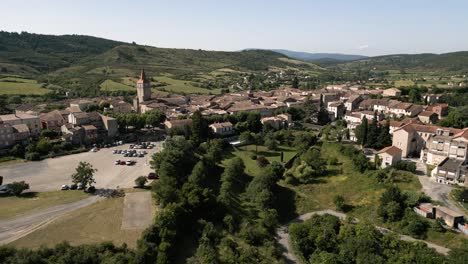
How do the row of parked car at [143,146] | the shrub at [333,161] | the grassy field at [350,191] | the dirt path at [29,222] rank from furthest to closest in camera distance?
the row of parked car at [143,146] → the shrub at [333,161] → the grassy field at [350,191] → the dirt path at [29,222]

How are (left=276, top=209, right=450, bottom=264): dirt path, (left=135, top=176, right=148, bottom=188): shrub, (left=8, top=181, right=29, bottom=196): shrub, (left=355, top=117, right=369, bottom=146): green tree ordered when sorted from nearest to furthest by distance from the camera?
(left=276, top=209, right=450, bottom=264): dirt path < (left=8, top=181, right=29, bottom=196): shrub < (left=135, top=176, right=148, bottom=188): shrub < (left=355, top=117, right=369, bottom=146): green tree

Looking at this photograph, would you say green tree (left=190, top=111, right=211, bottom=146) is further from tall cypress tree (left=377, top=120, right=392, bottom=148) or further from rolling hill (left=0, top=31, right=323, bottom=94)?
rolling hill (left=0, top=31, right=323, bottom=94)

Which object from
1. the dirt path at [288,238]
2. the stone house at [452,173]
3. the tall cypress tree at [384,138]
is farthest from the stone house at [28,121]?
the stone house at [452,173]

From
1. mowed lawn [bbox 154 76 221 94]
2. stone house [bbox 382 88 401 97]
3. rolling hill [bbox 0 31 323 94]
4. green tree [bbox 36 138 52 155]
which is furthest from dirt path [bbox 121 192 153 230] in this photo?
mowed lawn [bbox 154 76 221 94]

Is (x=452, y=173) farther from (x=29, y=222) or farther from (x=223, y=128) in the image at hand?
(x=29, y=222)

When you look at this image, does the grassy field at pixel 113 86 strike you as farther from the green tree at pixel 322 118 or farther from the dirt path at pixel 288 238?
the dirt path at pixel 288 238

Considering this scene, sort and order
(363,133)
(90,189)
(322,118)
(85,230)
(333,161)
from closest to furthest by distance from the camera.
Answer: (85,230) → (90,189) → (333,161) → (363,133) → (322,118)

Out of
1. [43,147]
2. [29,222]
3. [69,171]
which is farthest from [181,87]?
[29,222]
